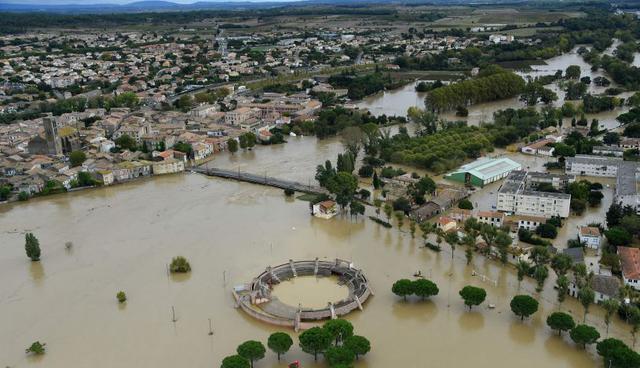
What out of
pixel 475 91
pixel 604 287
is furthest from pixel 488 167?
pixel 475 91

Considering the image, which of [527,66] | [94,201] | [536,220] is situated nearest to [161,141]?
[94,201]

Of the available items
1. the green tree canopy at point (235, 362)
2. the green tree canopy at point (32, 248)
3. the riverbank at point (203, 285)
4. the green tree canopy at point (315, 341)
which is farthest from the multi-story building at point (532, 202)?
the green tree canopy at point (32, 248)

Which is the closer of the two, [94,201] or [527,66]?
[94,201]

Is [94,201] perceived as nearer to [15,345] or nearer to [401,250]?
[15,345]

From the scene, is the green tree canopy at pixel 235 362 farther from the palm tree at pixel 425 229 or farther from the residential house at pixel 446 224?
the residential house at pixel 446 224

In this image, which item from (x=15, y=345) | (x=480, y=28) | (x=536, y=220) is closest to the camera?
(x=15, y=345)
